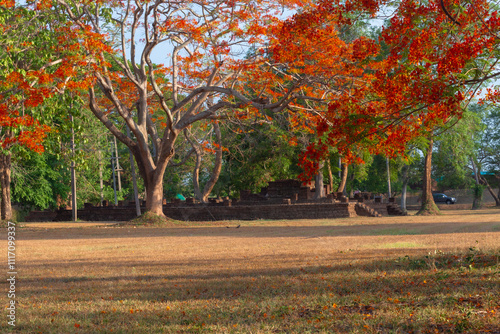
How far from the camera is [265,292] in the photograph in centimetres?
646

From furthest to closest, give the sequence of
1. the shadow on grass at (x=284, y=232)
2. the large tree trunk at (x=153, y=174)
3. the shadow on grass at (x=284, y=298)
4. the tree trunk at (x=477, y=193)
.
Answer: the tree trunk at (x=477, y=193) → the large tree trunk at (x=153, y=174) → the shadow on grass at (x=284, y=232) → the shadow on grass at (x=284, y=298)

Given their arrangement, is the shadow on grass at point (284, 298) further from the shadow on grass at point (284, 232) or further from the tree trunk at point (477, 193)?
the tree trunk at point (477, 193)

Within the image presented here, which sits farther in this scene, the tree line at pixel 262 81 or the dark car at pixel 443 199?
the dark car at pixel 443 199

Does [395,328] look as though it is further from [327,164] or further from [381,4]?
[327,164]

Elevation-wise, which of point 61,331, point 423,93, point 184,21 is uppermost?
point 184,21

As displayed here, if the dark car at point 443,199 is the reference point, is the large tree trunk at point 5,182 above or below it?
above

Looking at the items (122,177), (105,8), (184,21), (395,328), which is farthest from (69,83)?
(122,177)

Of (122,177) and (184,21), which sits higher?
(184,21)

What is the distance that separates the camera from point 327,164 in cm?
3316

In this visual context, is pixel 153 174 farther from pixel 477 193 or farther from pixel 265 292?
pixel 477 193

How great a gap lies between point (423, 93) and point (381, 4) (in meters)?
2.89

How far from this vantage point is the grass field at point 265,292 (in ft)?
16.3

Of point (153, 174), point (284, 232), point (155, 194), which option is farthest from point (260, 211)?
point (284, 232)

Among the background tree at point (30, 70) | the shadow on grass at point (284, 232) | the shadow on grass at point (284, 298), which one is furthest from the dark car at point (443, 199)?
the shadow on grass at point (284, 298)
